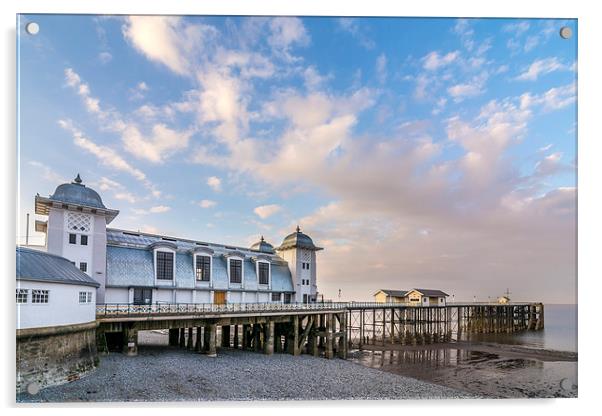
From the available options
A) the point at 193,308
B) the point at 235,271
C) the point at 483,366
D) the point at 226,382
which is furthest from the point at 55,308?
the point at 483,366

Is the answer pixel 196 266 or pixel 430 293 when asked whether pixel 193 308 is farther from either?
pixel 430 293

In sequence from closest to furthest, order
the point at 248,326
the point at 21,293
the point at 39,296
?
1. the point at 21,293
2. the point at 39,296
3. the point at 248,326

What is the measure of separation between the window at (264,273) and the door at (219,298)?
9.22ft

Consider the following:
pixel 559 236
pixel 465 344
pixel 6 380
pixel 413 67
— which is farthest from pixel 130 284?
pixel 465 344

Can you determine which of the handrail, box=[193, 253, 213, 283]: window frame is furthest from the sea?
box=[193, 253, 213, 283]: window frame

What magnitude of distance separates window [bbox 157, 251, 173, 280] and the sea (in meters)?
13.4

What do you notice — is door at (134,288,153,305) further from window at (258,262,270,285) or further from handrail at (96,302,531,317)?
window at (258,262,270,285)

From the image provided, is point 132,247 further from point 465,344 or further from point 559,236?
point 465,344

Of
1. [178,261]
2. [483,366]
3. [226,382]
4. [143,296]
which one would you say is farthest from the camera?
[483,366]

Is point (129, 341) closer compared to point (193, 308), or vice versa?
point (129, 341)

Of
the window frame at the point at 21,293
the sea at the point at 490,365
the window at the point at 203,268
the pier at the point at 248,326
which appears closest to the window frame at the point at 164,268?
the window at the point at 203,268

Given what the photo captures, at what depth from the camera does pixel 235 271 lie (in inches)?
1000

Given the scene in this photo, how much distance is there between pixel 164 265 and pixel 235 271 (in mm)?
4432

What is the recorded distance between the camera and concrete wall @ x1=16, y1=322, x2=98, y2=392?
40.3ft
